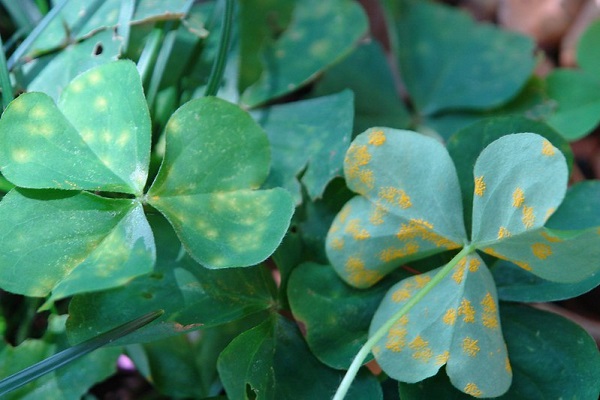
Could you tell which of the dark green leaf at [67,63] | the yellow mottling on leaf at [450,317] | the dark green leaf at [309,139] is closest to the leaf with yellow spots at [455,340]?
the yellow mottling on leaf at [450,317]

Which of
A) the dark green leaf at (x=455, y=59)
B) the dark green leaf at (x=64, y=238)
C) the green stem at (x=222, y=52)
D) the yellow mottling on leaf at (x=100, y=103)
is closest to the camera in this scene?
the dark green leaf at (x=64, y=238)

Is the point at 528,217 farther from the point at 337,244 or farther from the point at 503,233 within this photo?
the point at 337,244

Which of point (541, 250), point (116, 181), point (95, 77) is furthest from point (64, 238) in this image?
point (541, 250)

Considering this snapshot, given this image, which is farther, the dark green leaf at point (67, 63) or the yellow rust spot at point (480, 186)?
the dark green leaf at point (67, 63)

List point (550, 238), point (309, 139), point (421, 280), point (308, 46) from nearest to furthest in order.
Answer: point (550, 238) < point (421, 280) < point (309, 139) < point (308, 46)

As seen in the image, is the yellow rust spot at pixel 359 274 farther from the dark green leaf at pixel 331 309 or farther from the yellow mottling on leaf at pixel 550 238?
the yellow mottling on leaf at pixel 550 238

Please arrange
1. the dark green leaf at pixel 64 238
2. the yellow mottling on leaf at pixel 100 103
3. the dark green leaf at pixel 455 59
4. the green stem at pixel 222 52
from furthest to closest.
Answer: the dark green leaf at pixel 455 59 → the green stem at pixel 222 52 → the yellow mottling on leaf at pixel 100 103 → the dark green leaf at pixel 64 238
